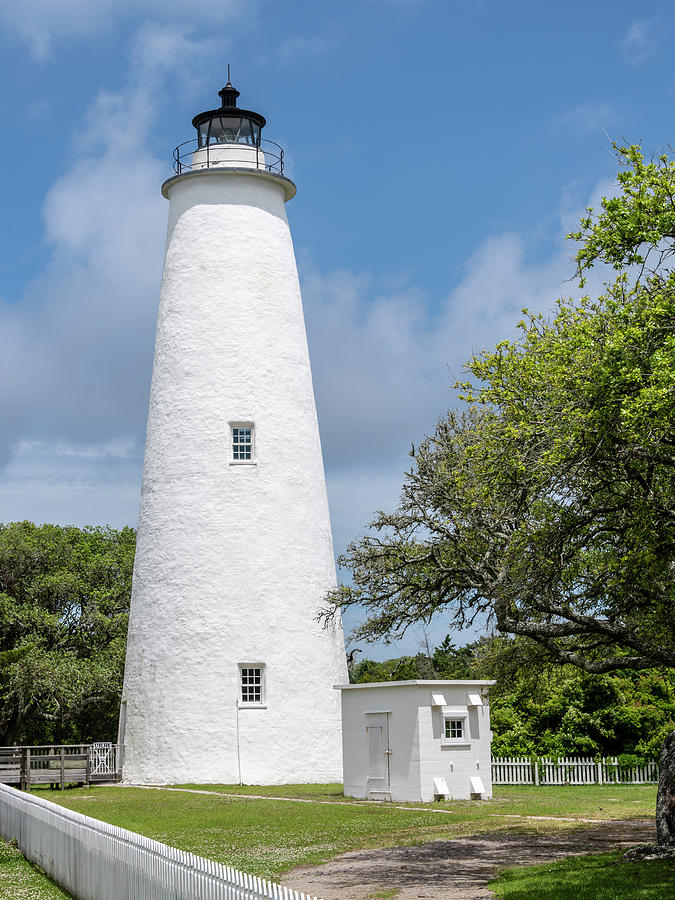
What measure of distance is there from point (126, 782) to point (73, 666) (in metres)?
5.94

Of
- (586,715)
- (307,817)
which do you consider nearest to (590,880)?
(307,817)

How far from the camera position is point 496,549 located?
1545 cm

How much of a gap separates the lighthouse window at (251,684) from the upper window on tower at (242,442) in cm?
577

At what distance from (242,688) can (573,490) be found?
17.6 metres

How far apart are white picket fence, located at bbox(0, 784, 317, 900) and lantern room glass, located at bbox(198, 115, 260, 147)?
2168cm

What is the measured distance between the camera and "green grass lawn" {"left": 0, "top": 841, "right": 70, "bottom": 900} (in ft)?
44.0

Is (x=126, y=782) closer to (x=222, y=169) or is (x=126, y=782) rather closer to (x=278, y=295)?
(x=278, y=295)

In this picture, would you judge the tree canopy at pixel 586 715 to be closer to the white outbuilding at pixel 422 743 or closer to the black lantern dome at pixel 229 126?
the white outbuilding at pixel 422 743

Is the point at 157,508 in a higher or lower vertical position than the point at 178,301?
lower

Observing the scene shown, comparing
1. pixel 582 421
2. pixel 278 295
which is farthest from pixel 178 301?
pixel 582 421

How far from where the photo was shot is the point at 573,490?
13531mm

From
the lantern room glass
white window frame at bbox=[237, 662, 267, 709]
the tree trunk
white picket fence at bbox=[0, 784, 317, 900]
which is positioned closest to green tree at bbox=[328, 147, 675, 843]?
the tree trunk

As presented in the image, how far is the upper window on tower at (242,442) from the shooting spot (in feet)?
100

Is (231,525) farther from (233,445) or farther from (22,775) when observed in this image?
(22,775)
